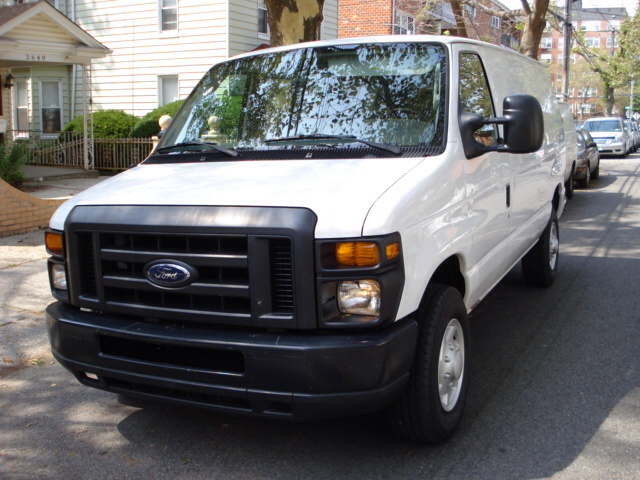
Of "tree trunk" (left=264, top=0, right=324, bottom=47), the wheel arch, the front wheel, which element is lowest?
the front wheel

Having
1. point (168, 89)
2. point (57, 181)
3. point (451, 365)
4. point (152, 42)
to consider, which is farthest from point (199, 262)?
point (152, 42)

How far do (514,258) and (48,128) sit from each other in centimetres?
1958

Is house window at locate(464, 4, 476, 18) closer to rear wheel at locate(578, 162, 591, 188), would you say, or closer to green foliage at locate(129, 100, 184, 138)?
rear wheel at locate(578, 162, 591, 188)

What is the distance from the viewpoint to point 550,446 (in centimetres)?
370

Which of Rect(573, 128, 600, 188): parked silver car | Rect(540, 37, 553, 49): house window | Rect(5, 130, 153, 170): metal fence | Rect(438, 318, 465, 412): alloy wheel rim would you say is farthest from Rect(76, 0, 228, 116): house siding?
Rect(540, 37, 553, 49): house window

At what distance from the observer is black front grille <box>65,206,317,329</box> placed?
3.06 m

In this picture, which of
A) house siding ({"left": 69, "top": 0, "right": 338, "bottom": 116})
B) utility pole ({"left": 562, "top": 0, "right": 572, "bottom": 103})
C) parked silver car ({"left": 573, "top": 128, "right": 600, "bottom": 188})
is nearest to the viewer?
parked silver car ({"left": 573, "top": 128, "right": 600, "bottom": 188})

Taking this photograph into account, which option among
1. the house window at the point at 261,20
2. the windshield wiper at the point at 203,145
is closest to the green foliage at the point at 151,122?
the house window at the point at 261,20

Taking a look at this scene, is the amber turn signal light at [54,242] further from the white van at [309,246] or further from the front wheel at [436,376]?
the front wheel at [436,376]

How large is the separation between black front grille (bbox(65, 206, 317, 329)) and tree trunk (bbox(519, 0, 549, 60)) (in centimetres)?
1601

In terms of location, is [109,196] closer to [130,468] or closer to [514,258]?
[130,468]

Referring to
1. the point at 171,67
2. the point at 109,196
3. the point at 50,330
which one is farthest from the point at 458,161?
the point at 171,67

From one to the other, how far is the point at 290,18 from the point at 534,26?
11690mm

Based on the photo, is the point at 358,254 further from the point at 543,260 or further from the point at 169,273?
the point at 543,260
